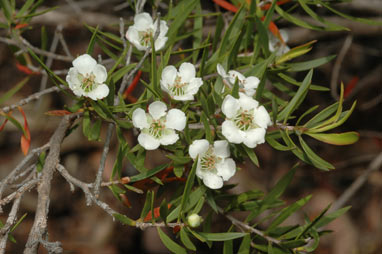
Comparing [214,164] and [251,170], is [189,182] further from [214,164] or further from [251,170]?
[251,170]

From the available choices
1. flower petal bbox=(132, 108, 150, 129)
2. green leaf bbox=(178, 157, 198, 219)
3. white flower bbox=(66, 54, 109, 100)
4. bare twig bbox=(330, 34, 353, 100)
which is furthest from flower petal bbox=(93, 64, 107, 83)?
bare twig bbox=(330, 34, 353, 100)

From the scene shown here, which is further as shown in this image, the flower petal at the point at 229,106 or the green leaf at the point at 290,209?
the green leaf at the point at 290,209

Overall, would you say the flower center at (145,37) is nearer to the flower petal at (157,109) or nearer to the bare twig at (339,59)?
the flower petal at (157,109)

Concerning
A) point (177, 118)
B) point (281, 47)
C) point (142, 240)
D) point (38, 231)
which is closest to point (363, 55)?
point (281, 47)

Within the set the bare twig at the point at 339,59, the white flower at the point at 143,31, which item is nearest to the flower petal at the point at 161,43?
the white flower at the point at 143,31

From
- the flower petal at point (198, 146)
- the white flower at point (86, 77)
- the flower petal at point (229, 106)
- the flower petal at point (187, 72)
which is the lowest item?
the flower petal at point (198, 146)

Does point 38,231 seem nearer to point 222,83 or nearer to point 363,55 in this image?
point 222,83
